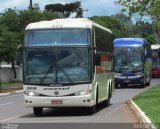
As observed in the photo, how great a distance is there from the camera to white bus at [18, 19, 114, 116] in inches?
838

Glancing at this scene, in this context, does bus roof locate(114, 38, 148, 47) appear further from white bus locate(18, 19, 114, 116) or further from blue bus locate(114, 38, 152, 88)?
white bus locate(18, 19, 114, 116)

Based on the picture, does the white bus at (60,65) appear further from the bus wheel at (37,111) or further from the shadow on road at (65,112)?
the shadow on road at (65,112)

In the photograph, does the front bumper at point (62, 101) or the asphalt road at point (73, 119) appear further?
the front bumper at point (62, 101)

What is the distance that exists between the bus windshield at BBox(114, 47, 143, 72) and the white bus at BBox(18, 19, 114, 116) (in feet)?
76.6

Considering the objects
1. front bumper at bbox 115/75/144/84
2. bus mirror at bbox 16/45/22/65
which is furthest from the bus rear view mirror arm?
front bumper at bbox 115/75/144/84

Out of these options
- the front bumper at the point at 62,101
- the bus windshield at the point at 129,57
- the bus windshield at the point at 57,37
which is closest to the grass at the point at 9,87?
the bus windshield at the point at 129,57

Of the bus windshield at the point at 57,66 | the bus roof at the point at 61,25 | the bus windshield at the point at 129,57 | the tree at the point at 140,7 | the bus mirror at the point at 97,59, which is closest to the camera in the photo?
the bus windshield at the point at 57,66

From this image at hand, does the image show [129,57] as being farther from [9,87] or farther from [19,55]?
[19,55]

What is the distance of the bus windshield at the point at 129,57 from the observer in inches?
1810

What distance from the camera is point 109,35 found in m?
28.0

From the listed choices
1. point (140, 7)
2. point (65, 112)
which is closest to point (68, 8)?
point (140, 7)

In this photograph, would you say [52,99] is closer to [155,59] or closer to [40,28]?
[40,28]

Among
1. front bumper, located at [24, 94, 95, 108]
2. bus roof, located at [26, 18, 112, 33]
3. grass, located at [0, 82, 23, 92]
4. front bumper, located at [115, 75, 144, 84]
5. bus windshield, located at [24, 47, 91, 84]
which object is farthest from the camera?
grass, located at [0, 82, 23, 92]

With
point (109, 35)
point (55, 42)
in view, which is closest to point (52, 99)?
point (55, 42)
